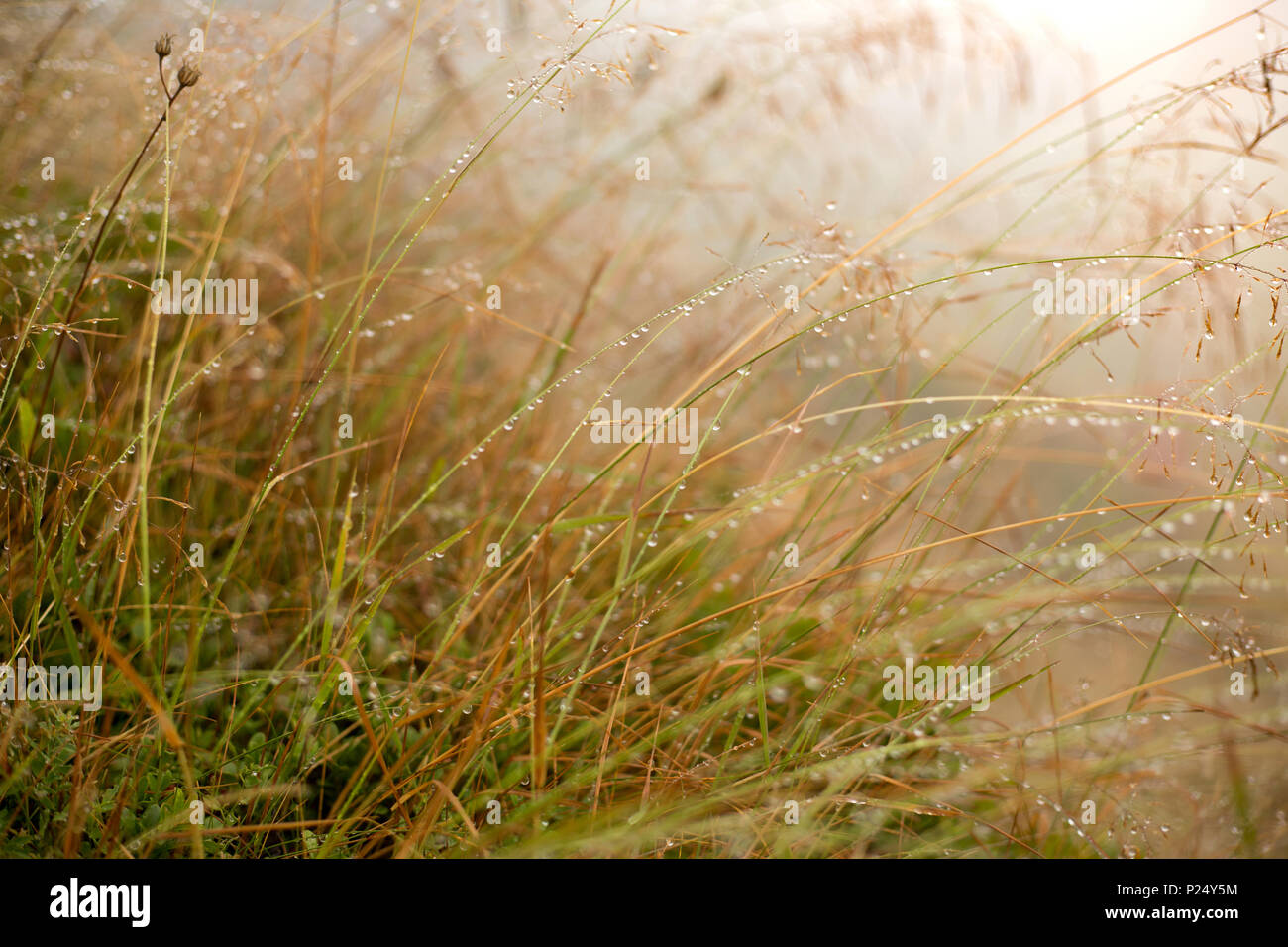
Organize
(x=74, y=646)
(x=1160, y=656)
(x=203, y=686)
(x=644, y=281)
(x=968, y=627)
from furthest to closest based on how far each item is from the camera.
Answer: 1. (x=644, y=281)
2. (x=968, y=627)
3. (x=1160, y=656)
4. (x=203, y=686)
5. (x=74, y=646)

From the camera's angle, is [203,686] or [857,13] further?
[857,13]

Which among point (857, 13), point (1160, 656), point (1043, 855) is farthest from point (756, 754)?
point (857, 13)

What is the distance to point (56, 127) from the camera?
1.69m

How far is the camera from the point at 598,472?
139cm

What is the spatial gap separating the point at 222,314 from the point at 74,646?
24.8 inches

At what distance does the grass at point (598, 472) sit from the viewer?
936 millimetres

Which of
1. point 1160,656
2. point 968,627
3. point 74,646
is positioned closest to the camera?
point 74,646

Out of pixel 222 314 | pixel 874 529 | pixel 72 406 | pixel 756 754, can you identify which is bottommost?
pixel 756 754

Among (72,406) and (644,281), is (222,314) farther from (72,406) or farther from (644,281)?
(644,281)

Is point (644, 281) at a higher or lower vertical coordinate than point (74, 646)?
higher

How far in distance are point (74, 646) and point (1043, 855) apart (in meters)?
1.30

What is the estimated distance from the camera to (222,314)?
135cm

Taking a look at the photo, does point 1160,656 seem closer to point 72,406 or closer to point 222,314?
point 222,314

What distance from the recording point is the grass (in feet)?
3.07
